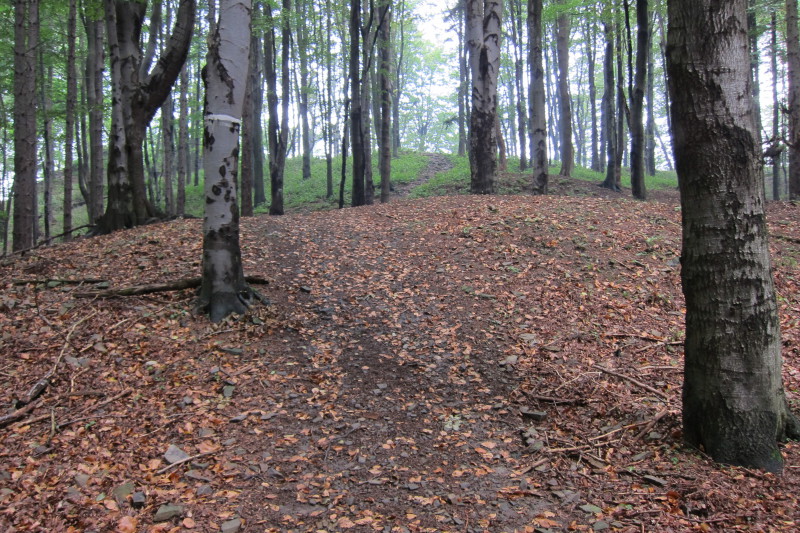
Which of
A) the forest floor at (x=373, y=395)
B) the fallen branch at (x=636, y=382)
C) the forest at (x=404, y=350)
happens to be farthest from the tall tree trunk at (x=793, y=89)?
the fallen branch at (x=636, y=382)

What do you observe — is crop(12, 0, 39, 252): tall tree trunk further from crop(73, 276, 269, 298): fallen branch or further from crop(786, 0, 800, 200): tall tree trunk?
crop(786, 0, 800, 200): tall tree trunk

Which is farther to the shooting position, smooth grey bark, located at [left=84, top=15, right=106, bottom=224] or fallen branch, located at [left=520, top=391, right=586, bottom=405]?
smooth grey bark, located at [left=84, top=15, right=106, bottom=224]

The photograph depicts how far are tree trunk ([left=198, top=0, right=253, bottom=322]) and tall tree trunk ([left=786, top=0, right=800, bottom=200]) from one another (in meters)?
12.4

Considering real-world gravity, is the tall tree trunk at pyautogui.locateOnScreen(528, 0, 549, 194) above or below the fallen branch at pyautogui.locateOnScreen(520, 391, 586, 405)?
above

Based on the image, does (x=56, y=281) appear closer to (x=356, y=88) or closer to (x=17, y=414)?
(x=17, y=414)

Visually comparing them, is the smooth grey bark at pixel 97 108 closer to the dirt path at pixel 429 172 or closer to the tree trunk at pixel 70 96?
the tree trunk at pixel 70 96

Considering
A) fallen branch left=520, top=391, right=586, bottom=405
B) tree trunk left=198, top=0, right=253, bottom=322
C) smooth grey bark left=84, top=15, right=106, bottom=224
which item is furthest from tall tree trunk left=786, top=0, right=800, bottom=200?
smooth grey bark left=84, top=15, right=106, bottom=224

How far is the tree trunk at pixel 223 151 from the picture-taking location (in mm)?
5508

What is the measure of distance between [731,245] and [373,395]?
10.0 feet

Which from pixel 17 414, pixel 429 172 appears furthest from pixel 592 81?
pixel 17 414

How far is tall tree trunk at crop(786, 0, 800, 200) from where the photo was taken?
11.3 metres

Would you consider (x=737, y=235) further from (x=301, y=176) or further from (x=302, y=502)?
(x=301, y=176)

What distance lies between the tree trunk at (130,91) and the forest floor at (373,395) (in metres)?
1.81

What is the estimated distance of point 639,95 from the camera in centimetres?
1198
